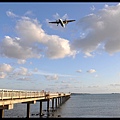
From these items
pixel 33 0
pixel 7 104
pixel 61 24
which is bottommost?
pixel 7 104

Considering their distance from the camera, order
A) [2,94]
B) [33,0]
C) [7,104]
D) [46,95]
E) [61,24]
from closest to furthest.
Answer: [33,0], [2,94], [7,104], [61,24], [46,95]

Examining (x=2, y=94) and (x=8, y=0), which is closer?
(x=8, y=0)

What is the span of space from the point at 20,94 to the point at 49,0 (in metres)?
28.3

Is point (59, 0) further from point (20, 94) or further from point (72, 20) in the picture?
point (72, 20)

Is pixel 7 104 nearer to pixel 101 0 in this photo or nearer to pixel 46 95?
pixel 101 0

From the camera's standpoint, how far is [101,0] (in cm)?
689

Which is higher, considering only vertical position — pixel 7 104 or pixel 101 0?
pixel 101 0

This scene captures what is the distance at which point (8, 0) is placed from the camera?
6832mm

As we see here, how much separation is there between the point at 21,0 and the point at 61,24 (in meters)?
32.2

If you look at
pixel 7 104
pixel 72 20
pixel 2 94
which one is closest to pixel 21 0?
pixel 2 94

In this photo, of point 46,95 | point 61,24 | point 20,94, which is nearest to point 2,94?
point 20,94

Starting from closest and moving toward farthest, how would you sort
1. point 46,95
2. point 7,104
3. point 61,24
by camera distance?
point 7,104, point 61,24, point 46,95

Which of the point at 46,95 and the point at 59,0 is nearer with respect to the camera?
the point at 59,0

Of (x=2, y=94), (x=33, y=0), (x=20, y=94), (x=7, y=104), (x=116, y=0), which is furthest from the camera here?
(x=20, y=94)
